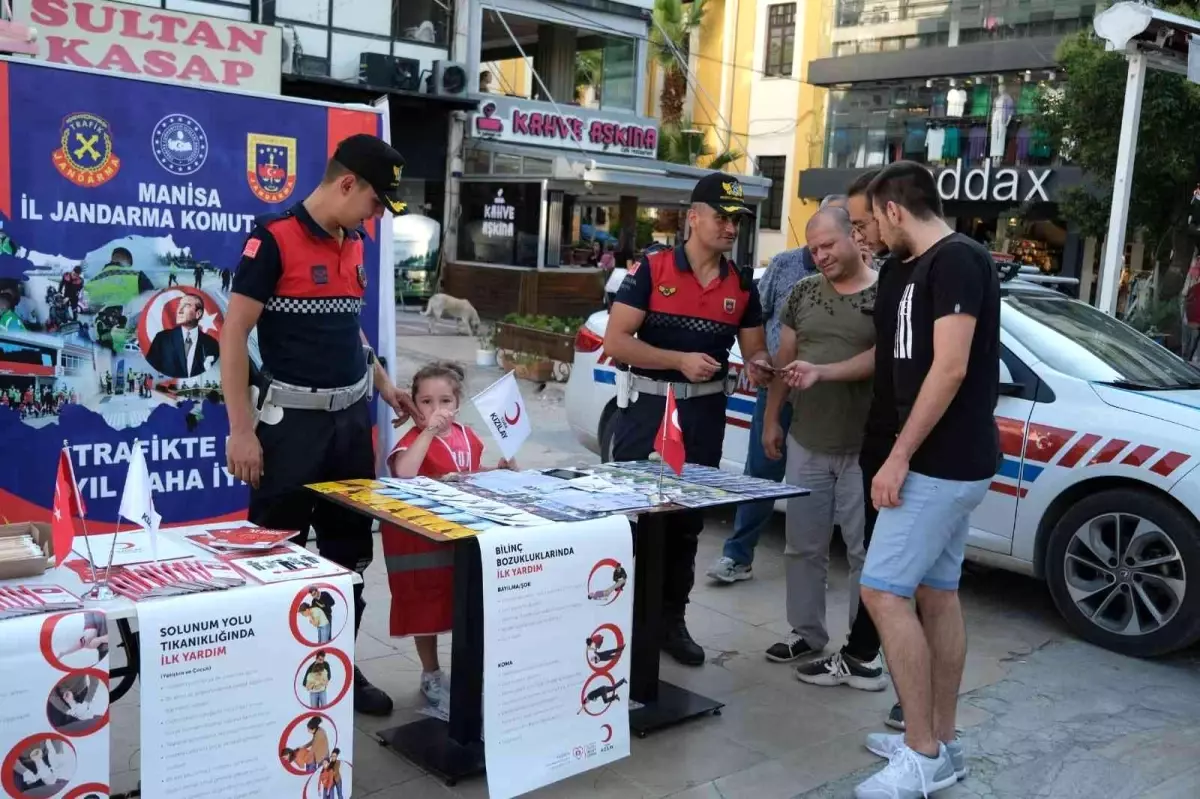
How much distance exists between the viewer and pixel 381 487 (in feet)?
12.2

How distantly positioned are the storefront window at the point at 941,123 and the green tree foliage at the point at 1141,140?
21.2 ft

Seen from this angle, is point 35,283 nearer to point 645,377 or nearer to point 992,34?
point 645,377

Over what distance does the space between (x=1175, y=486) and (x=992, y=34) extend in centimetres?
2080

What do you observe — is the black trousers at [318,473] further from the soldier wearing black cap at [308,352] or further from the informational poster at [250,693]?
the informational poster at [250,693]

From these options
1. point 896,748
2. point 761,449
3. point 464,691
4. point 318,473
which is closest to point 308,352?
point 318,473

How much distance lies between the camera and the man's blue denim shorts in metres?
3.50

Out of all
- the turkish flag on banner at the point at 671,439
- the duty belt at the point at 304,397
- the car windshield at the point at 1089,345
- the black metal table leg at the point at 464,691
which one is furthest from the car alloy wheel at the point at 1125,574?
the duty belt at the point at 304,397

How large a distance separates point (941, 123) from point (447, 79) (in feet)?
35.2

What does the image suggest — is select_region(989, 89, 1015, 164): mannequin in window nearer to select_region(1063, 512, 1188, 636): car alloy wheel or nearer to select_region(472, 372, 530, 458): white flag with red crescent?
select_region(1063, 512, 1188, 636): car alloy wheel

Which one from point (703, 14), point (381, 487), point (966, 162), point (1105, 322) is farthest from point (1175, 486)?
point (703, 14)

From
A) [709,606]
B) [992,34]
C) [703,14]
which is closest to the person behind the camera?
[709,606]

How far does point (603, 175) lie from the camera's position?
61.1 feet

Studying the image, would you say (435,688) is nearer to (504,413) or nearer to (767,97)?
(504,413)

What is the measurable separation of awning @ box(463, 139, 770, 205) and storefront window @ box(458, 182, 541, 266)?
0.26 meters
